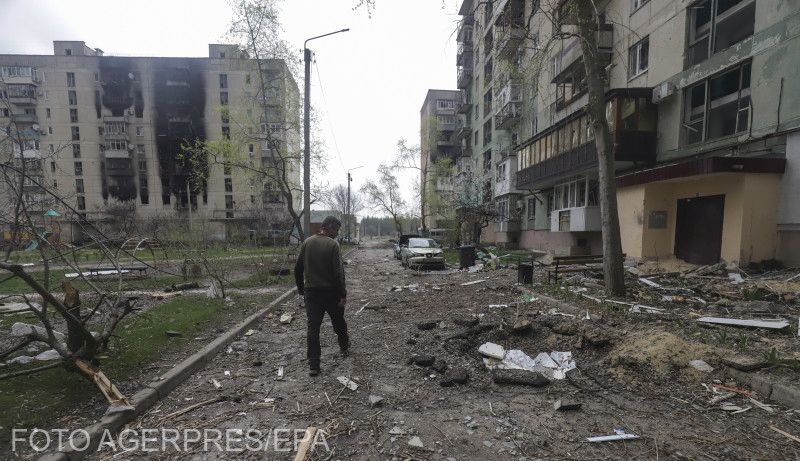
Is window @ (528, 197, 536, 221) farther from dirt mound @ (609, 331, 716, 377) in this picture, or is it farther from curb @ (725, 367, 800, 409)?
curb @ (725, 367, 800, 409)

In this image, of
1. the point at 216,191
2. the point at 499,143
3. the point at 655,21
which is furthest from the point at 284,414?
the point at 216,191

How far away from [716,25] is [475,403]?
614 inches

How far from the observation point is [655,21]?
1435cm

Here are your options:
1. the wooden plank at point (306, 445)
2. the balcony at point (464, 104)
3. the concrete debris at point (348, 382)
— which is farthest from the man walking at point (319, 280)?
the balcony at point (464, 104)

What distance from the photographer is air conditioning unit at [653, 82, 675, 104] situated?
13.2 metres

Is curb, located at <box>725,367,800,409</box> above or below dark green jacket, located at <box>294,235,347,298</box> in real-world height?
below

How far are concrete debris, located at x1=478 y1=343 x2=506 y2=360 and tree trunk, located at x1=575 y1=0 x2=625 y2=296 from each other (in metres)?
4.35

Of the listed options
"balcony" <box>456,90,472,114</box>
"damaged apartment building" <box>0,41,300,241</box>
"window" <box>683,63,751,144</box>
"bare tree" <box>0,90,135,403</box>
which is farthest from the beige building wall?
"damaged apartment building" <box>0,41,300,241</box>

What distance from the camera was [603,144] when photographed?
7.48m

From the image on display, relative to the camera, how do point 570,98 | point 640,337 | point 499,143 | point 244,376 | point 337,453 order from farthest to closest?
point 499,143 < point 570,98 < point 640,337 < point 244,376 < point 337,453

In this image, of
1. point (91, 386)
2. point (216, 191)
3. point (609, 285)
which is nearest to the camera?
point (91, 386)

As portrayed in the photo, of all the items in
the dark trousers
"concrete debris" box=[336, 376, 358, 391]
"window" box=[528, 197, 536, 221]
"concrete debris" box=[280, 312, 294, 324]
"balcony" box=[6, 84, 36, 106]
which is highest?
"balcony" box=[6, 84, 36, 106]

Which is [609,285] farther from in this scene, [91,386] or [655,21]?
[655,21]

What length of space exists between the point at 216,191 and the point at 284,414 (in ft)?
180
